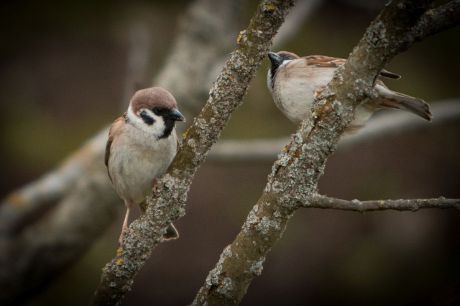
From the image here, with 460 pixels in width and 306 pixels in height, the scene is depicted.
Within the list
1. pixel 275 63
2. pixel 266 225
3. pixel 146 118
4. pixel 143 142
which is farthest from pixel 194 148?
pixel 275 63

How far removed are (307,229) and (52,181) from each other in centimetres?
281

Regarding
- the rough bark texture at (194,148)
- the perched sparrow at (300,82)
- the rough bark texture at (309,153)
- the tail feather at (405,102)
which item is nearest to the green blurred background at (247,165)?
the perched sparrow at (300,82)

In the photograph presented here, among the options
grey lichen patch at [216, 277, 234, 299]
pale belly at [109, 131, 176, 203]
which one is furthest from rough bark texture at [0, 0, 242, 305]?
grey lichen patch at [216, 277, 234, 299]

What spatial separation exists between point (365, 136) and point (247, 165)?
1.61m

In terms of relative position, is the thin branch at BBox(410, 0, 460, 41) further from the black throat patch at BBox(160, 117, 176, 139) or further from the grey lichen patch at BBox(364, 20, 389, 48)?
the black throat patch at BBox(160, 117, 176, 139)

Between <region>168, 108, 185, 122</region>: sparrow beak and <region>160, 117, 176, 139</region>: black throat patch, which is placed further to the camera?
<region>160, 117, 176, 139</region>: black throat patch

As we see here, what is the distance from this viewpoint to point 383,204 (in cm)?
188

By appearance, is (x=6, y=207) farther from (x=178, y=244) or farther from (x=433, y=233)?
(x=433, y=233)

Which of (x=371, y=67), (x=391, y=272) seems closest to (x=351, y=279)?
(x=391, y=272)

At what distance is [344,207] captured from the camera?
1909 millimetres

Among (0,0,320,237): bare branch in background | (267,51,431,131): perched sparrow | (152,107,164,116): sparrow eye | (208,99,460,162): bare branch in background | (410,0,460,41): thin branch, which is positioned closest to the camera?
(410,0,460,41): thin branch

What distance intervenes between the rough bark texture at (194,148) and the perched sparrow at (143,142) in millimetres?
837

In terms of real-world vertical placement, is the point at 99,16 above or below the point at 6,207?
above

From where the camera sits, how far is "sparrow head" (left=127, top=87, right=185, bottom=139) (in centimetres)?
305
